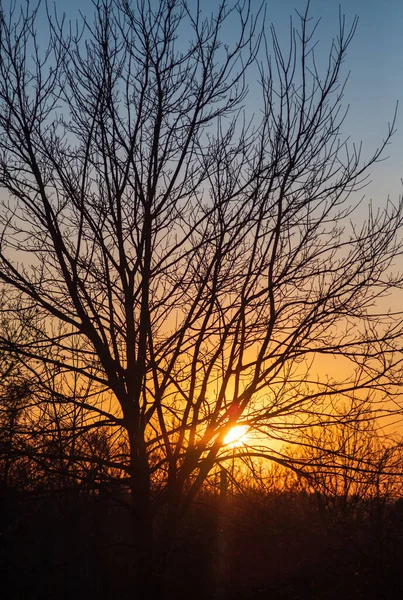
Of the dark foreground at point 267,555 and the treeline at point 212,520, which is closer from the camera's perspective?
the treeline at point 212,520

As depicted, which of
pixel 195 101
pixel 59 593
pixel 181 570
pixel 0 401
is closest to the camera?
pixel 0 401

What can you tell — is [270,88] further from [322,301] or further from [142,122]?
[322,301]

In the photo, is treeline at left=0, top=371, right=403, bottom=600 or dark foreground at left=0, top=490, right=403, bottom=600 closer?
treeline at left=0, top=371, right=403, bottom=600

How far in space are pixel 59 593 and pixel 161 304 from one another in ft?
20.3

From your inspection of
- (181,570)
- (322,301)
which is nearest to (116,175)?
(322,301)

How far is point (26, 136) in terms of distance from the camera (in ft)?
18.6

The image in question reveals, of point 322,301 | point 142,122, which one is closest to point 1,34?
point 142,122

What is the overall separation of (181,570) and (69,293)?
10.2 metres

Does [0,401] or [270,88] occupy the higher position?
[270,88]

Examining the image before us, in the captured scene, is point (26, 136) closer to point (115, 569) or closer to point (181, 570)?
point (115, 569)

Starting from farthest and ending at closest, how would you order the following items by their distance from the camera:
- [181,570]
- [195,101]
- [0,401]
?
[181,570], [195,101], [0,401]

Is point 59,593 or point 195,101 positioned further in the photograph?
point 59,593

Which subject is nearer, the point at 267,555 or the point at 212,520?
the point at 212,520

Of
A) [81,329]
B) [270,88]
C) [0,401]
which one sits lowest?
[0,401]
